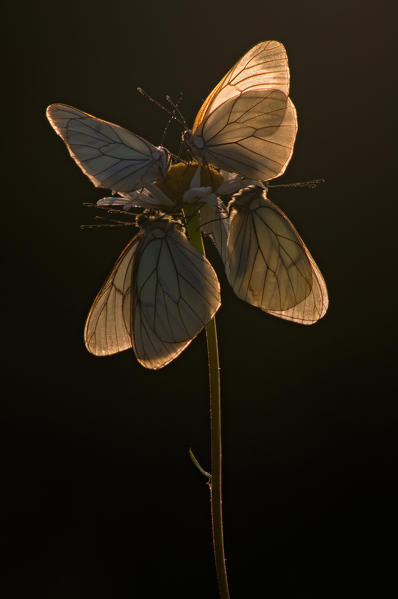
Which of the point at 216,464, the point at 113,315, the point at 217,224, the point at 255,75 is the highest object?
the point at 255,75

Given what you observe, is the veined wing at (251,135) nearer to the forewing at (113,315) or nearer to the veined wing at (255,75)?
the veined wing at (255,75)

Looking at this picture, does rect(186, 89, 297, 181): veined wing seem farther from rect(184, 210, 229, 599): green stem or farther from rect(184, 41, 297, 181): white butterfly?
rect(184, 210, 229, 599): green stem

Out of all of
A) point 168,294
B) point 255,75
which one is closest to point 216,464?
point 168,294

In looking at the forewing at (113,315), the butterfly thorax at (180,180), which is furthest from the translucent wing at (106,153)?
→ the forewing at (113,315)

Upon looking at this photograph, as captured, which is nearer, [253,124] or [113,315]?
[253,124]

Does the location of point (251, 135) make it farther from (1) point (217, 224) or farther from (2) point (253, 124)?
(1) point (217, 224)

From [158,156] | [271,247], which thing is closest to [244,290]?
[271,247]
